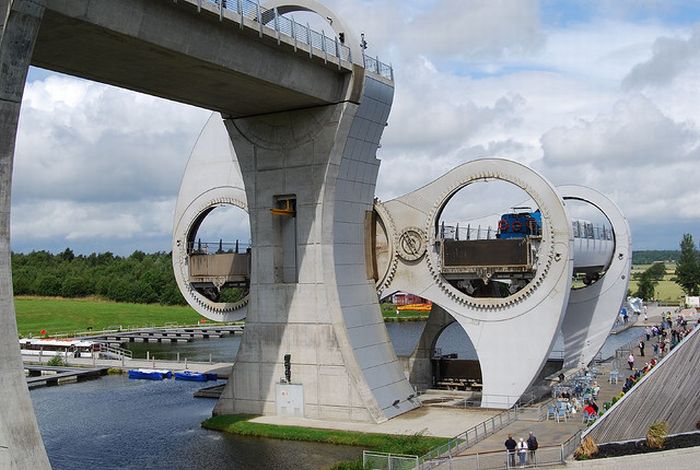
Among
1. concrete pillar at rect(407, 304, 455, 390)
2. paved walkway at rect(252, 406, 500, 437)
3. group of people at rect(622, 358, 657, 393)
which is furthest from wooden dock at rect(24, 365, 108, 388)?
group of people at rect(622, 358, 657, 393)

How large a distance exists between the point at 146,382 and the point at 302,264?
63.5ft

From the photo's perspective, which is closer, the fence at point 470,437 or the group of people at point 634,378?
the fence at point 470,437

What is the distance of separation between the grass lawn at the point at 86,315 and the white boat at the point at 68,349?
59.6 feet

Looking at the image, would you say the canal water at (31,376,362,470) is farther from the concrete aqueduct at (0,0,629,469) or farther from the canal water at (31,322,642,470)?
the concrete aqueduct at (0,0,629,469)

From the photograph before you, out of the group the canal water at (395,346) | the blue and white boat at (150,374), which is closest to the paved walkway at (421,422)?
the blue and white boat at (150,374)

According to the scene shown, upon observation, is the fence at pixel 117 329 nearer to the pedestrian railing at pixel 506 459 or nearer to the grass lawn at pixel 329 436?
the grass lawn at pixel 329 436

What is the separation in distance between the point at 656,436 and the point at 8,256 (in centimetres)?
1898

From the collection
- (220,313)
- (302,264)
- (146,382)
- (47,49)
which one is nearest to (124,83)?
(47,49)

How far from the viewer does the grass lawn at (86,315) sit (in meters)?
90.0

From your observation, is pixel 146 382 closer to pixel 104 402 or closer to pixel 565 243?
pixel 104 402

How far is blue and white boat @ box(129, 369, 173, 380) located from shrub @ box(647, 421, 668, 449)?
31561 mm

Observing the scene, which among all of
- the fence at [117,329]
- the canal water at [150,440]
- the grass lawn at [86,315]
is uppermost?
the grass lawn at [86,315]

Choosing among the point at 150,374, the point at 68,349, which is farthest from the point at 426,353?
the point at 68,349

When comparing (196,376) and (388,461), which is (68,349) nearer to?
(196,376)
